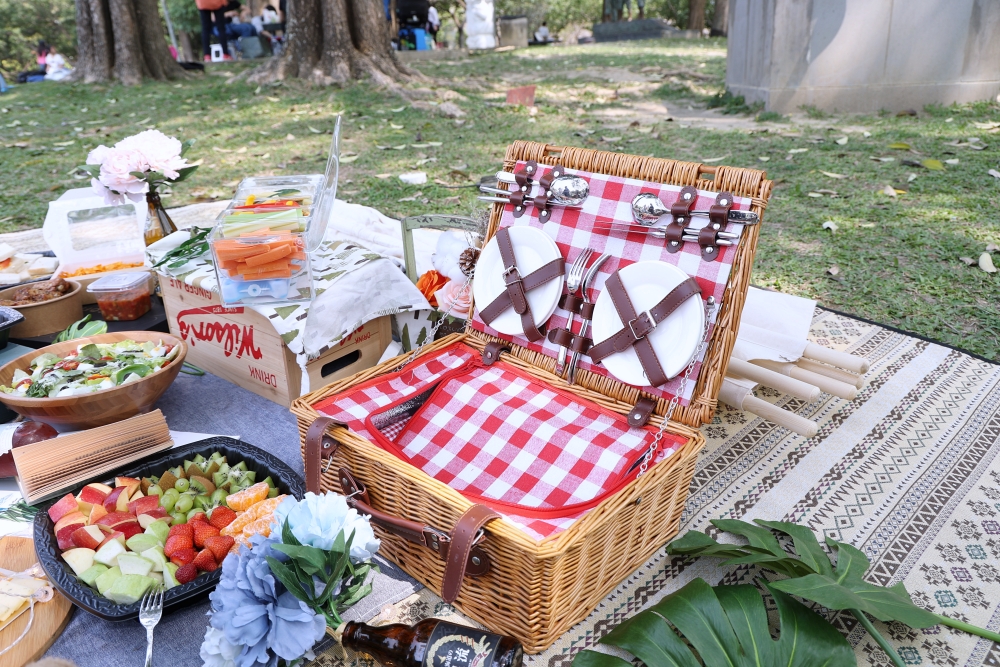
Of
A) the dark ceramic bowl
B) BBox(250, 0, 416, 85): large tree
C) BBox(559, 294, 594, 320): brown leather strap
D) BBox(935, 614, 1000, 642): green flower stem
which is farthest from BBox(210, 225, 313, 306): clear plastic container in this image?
BBox(250, 0, 416, 85): large tree

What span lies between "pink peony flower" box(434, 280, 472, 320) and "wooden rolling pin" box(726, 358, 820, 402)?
0.83 metres

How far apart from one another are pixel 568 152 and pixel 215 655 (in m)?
1.44

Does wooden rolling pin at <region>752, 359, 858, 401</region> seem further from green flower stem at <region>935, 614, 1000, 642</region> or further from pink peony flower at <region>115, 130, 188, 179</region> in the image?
pink peony flower at <region>115, 130, 188, 179</region>

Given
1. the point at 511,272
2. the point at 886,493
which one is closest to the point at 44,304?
the point at 511,272

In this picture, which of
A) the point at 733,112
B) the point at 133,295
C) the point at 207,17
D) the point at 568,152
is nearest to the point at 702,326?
the point at 568,152

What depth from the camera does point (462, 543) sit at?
1.21m

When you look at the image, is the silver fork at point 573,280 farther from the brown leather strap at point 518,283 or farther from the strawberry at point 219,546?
the strawberry at point 219,546

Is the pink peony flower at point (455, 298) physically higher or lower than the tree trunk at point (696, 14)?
lower

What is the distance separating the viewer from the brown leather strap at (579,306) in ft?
5.77

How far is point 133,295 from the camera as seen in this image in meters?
2.25

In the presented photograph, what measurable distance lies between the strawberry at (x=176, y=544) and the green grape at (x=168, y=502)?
139 mm

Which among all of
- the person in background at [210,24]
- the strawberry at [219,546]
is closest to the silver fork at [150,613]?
the strawberry at [219,546]

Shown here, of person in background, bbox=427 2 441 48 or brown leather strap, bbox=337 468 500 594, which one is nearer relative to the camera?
brown leather strap, bbox=337 468 500 594

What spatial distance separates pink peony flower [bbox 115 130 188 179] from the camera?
242 cm
